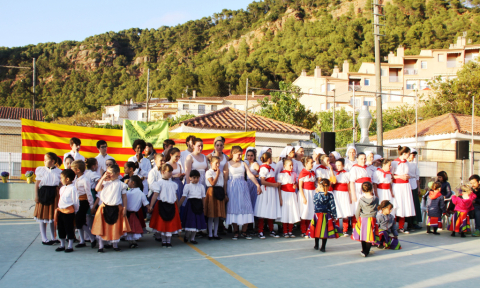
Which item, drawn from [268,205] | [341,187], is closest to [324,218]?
[268,205]

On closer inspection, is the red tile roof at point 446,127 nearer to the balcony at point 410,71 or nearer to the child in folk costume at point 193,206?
the child in folk costume at point 193,206

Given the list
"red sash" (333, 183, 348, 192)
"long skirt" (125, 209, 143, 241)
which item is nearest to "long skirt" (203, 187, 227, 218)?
"long skirt" (125, 209, 143, 241)

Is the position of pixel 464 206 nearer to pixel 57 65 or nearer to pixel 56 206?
pixel 56 206

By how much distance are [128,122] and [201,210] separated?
184 inches

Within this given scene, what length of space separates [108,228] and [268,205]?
3.36 m

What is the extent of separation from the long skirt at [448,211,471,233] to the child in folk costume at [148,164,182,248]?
648cm

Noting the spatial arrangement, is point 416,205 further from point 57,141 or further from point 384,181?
point 57,141

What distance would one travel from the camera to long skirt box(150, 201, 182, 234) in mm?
7320

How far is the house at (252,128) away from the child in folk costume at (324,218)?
8859 millimetres

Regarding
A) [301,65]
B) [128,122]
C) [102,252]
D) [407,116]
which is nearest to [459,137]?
[128,122]

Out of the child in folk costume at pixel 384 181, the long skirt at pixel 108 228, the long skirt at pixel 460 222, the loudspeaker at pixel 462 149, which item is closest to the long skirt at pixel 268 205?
the child in folk costume at pixel 384 181

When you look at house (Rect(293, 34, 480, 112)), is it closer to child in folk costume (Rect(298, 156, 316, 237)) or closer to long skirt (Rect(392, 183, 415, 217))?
long skirt (Rect(392, 183, 415, 217))

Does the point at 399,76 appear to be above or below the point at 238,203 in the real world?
above

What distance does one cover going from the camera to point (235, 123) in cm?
1794
